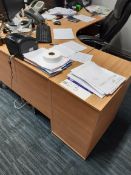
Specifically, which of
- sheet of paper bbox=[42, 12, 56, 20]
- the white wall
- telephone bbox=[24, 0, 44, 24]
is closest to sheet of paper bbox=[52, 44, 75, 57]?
telephone bbox=[24, 0, 44, 24]

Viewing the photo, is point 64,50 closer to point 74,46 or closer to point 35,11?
point 74,46

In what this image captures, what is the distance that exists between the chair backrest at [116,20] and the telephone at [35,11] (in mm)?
788

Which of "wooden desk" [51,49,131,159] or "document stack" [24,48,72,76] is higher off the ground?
"document stack" [24,48,72,76]

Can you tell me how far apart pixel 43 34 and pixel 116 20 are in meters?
0.85

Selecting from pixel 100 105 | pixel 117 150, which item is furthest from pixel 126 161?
pixel 100 105

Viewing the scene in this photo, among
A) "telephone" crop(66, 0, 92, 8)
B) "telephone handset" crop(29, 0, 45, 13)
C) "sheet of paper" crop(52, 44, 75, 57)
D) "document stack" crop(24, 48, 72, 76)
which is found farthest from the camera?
"telephone" crop(66, 0, 92, 8)

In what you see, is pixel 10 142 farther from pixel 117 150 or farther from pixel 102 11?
pixel 102 11

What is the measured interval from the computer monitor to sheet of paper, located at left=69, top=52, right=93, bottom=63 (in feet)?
2.76

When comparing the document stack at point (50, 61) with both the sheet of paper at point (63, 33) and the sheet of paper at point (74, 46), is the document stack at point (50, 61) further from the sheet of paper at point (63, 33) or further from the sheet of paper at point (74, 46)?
the sheet of paper at point (63, 33)

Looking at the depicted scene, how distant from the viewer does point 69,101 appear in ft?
3.76

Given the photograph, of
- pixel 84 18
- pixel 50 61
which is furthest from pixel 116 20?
pixel 50 61

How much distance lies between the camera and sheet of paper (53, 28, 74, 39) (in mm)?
1746

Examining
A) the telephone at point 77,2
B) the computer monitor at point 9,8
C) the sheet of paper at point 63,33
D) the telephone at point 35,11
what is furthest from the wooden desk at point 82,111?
the telephone at point 77,2

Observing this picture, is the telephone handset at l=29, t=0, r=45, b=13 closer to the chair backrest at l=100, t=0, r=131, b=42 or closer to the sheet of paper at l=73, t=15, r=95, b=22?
the sheet of paper at l=73, t=15, r=95, b=22
